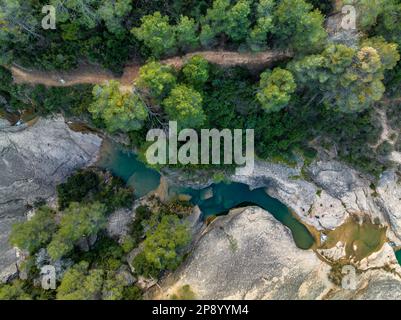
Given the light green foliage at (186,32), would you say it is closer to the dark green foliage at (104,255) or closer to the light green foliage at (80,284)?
the dark green foliage at (104,255)

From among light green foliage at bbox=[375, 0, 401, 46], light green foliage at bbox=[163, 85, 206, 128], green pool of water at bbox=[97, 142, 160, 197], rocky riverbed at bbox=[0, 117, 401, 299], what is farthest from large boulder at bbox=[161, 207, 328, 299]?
light green foliage at bbox=[375, 0, 401, 46]

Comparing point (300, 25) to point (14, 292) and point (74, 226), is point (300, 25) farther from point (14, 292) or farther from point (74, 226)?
point (14, 292)

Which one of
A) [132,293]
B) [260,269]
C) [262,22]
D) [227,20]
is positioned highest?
[227,20]

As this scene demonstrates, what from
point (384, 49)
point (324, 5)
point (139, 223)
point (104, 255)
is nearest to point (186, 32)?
point (324, 5)

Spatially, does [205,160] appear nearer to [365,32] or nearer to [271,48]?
[271,48]

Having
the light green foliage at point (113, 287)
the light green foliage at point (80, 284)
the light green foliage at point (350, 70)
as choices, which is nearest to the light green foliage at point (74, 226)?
the light green foliage at point (80, 284)

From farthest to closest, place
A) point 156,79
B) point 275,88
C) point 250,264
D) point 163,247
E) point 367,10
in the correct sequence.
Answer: point 250,264 < point 163,247 < point 275,88 < point 367,10 < point 156,79
